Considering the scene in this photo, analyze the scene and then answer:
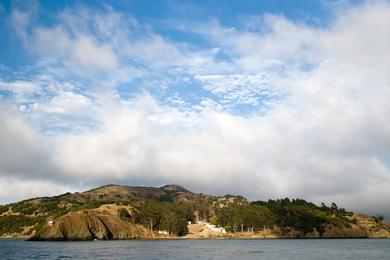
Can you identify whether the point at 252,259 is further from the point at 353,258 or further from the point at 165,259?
the point at 353,258

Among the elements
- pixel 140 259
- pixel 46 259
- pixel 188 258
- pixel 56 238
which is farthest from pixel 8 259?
pixel 56 238

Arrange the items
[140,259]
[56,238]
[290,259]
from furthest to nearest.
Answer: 1. [56,238]
2. [290,259]
3. [140,259]

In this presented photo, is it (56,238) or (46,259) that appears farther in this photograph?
(56,238)

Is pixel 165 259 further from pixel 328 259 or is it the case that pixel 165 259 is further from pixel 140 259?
pixel 328 259

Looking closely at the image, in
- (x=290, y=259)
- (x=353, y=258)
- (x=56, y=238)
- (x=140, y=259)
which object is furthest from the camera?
(x=56, y=238)

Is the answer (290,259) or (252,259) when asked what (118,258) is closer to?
(252,259)

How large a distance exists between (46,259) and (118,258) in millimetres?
14489

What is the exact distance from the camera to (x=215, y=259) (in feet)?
294

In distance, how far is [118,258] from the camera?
89.8 metres

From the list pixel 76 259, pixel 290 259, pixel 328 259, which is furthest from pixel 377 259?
pixel 76 259

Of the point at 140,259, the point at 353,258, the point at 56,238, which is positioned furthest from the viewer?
the point at 56,238

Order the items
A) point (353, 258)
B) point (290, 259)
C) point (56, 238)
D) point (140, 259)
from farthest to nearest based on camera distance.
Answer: point (56, 238) → point (353, 258) → point (290, 259) → point (140, 259)

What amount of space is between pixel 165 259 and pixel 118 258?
34.6 ft

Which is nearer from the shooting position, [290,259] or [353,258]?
[290,259]
